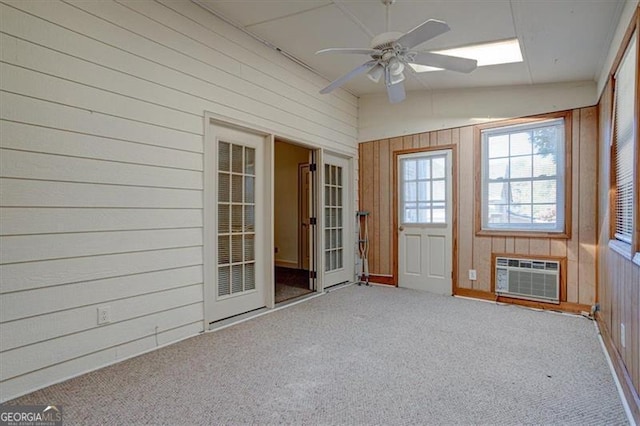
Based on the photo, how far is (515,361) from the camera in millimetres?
2633

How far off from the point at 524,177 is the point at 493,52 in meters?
1.52

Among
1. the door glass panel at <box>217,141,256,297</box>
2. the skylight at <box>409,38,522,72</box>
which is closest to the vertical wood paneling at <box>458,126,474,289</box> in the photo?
the skylight at <box>409,38,522,72</box>

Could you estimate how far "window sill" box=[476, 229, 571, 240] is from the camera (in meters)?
4.00

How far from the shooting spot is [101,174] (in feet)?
8.19

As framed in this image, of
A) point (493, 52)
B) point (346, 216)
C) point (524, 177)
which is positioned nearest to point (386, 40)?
point (493, 52)

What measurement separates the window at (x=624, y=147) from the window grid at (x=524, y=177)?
1.07 meters

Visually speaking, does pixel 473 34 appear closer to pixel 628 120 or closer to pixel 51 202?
pixel 628 120

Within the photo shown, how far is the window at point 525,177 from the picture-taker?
4.04 metres

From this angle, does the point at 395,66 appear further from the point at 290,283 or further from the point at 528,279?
the point at 290,283

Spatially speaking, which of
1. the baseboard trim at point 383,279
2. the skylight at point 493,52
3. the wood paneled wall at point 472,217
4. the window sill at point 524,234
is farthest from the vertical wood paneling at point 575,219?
the baseboard trim at point 383,279

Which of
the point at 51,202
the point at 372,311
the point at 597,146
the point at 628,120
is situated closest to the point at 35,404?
the point at 51,202

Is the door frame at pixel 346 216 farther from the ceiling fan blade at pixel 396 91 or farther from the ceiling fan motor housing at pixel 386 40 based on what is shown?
the ceiling fan motor housing at pixel 386 40

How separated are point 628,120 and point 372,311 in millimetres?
2813

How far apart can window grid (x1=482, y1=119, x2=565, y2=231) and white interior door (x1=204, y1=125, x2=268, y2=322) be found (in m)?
2.89
